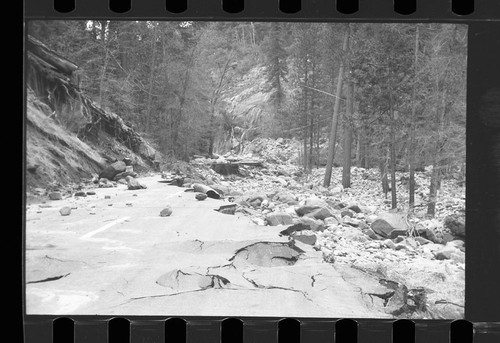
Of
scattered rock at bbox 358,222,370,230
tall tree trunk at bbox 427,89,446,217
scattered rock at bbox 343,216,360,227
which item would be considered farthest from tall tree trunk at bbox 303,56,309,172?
tall tree trunk at bbox 427,89,446,217

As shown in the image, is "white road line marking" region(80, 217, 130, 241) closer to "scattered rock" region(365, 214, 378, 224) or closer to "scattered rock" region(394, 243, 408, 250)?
"scattered rock" region(365, 214, 378, 224)

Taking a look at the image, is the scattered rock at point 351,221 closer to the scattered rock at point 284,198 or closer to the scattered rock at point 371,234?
the scattered rock at point 371,234

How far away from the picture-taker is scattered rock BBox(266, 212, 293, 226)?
4020 mm

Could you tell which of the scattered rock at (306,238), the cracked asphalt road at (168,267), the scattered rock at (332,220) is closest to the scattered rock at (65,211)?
the cracked asphalt road at (168,267)

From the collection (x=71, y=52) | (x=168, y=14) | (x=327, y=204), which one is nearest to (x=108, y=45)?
(x=71, y=52)

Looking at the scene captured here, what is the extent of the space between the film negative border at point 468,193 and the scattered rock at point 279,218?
2.60 ft

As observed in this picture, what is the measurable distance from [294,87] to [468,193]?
1.64m

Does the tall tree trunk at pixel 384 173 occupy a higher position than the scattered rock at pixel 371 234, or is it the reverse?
the tall tree trunk at pixel 384 173

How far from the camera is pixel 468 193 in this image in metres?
3.74

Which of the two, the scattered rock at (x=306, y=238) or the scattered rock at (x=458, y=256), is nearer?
the scattered rock at (x=458, y=256)

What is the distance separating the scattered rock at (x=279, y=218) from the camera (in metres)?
4.02

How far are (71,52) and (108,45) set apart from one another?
295mm

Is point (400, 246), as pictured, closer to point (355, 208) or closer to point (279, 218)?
point (355, 208)
